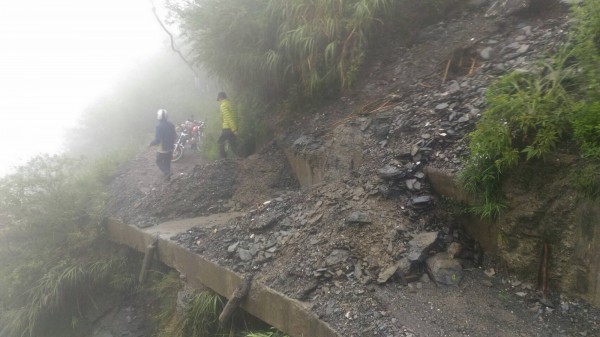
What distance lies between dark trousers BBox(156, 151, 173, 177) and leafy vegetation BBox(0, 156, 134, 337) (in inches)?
63.4

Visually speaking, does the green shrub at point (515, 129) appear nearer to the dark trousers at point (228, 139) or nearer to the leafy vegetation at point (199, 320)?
the leafy vegetation at point (199, 320)

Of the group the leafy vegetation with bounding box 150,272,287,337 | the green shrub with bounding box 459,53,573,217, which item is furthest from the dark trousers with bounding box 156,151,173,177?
the green shrub with bounding box 459,53,573,217

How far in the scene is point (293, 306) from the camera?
371cm

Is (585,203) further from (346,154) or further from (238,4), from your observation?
(238,4)

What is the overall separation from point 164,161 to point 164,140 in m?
0.54

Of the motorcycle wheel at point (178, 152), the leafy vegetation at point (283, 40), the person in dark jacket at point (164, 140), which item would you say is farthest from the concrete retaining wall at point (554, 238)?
the motorcycle wheel at point (178, 152)

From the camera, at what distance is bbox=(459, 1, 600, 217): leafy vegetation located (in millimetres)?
3104

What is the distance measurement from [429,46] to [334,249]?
395 centimetres

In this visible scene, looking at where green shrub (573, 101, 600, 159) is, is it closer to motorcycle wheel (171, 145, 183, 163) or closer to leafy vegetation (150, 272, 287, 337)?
leafy vegetation (150, 272, 287, 337)

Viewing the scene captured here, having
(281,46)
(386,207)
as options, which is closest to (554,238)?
(386,207)

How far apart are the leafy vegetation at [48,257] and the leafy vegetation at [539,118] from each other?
20.0ft

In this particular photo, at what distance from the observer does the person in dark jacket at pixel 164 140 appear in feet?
28.4

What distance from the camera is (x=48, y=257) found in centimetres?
701

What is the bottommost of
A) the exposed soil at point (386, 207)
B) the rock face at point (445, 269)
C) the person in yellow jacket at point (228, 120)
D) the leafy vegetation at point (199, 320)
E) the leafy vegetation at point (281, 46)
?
the leafy vegetation at point (199, 320)
